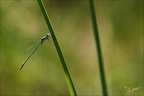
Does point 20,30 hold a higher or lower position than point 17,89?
higher

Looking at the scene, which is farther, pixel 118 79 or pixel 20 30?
pixel 20 30

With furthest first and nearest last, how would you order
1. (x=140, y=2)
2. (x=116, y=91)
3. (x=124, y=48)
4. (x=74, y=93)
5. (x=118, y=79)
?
(x=140, y=2), (x=124, y=48), (x=118, y=79), (x=116, y=91), (x=74, y=93)

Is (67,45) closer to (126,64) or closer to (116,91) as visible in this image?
(126,64)

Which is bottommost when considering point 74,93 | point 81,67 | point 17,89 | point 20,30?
point 81,67

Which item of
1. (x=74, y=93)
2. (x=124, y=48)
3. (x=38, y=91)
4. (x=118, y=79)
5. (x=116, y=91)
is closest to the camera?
(x=74, y=93)

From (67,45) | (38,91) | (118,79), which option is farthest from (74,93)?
(67,45)

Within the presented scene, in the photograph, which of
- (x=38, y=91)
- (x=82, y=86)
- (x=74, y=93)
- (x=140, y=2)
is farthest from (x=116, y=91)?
(x=74, y=93)
